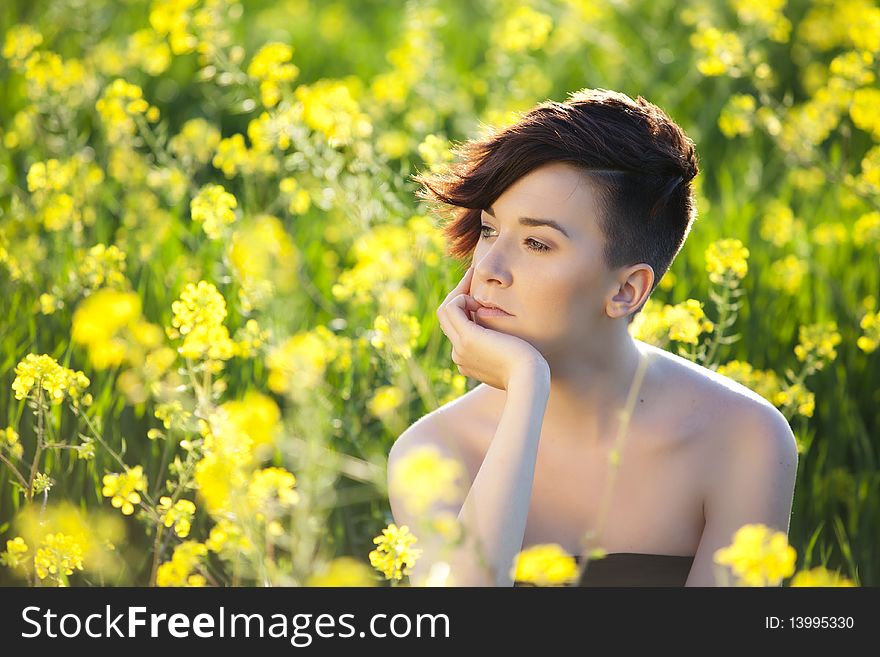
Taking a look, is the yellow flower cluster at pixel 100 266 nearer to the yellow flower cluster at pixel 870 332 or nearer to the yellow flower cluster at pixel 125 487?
the yellow flower cluster at pixel 125 487

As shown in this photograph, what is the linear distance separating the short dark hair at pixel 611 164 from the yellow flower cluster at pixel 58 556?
1071 millimetres

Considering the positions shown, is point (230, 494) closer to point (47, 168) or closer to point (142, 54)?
point (47, 168)

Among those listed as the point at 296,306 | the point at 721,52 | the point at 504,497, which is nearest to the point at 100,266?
the point at 296,306

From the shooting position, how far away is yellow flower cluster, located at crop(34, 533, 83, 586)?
228 cm

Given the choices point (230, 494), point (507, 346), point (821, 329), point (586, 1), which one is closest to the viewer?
point (230, 494)

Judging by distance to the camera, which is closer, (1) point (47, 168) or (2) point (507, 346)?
(2) point (507, 346)

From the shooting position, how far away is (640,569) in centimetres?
253

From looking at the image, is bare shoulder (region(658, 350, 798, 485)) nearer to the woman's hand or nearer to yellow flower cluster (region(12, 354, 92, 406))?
the woman's hand

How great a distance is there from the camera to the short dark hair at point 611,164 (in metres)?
2.33

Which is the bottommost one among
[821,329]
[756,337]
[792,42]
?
[821,329]

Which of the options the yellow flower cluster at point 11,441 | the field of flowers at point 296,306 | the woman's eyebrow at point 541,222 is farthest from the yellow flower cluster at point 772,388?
the yellow flower cluster at point 11,441

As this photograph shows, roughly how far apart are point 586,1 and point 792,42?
6.99ft
